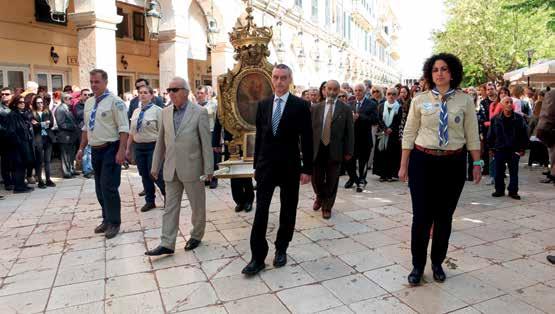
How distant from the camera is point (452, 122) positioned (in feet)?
12.4

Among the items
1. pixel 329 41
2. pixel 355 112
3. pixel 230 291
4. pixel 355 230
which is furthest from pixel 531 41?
pixel 230 291

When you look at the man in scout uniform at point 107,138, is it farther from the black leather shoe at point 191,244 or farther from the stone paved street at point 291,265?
the black leather shoe at point 191,244

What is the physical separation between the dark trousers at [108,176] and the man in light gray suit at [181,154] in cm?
95

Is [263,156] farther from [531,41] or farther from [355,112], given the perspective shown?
[531,41]

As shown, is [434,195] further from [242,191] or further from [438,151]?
[242,191]

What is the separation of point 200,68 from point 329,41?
12.5 meters

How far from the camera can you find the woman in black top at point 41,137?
8898mm

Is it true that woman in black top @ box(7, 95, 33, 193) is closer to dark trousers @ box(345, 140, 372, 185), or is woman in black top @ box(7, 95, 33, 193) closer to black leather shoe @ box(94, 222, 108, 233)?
black leather shoe @ box(94, 222, 108, 233)

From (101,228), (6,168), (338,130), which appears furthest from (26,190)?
(338,130)

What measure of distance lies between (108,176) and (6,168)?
4.45 meters

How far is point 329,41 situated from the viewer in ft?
101

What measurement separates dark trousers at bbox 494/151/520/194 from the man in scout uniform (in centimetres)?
600

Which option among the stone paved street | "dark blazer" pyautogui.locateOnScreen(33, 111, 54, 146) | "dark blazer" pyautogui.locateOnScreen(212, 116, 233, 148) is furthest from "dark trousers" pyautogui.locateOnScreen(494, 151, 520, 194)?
"dark blazer" pyautogui.locateOnScreen(33, 111, 54, 146)

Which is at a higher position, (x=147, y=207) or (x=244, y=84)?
(x=244, y=84)
